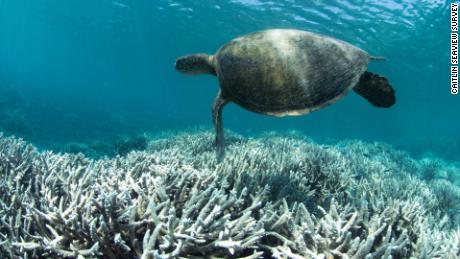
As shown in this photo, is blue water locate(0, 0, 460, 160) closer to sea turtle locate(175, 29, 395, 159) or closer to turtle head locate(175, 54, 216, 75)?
turtle head locate(175, 54, 216, 75)

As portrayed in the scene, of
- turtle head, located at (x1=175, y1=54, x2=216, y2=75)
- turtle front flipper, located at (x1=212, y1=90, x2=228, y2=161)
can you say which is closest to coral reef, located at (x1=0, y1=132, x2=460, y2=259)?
turtle front flipper, located at (x1=212, y1=90, x2=228, y2=161)

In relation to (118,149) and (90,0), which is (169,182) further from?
(90,0)

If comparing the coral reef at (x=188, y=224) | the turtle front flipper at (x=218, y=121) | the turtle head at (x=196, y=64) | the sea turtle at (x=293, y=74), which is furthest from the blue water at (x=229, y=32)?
the coral reef at (x=188, y=224)

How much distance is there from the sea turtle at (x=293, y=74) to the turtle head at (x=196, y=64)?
1.71ft

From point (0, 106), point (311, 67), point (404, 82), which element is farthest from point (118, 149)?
point (404, 82)

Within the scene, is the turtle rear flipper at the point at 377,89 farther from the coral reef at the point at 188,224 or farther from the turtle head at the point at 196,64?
the turtle head at the point at 196,64

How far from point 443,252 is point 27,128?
22.7 metres

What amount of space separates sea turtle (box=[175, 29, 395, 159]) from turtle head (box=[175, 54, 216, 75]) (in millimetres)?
520

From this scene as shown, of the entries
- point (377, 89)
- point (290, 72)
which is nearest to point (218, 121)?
point (290, 72)

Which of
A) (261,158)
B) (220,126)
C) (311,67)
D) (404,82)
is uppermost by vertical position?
(311,67)

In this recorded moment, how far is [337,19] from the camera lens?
76.9 ft

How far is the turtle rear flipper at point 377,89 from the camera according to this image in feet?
12.3

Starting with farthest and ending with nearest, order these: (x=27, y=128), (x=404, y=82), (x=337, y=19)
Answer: (x=404, y=82)
(x=337, y=19)
(x=27, y=128)

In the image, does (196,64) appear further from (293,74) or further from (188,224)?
(188,224)
